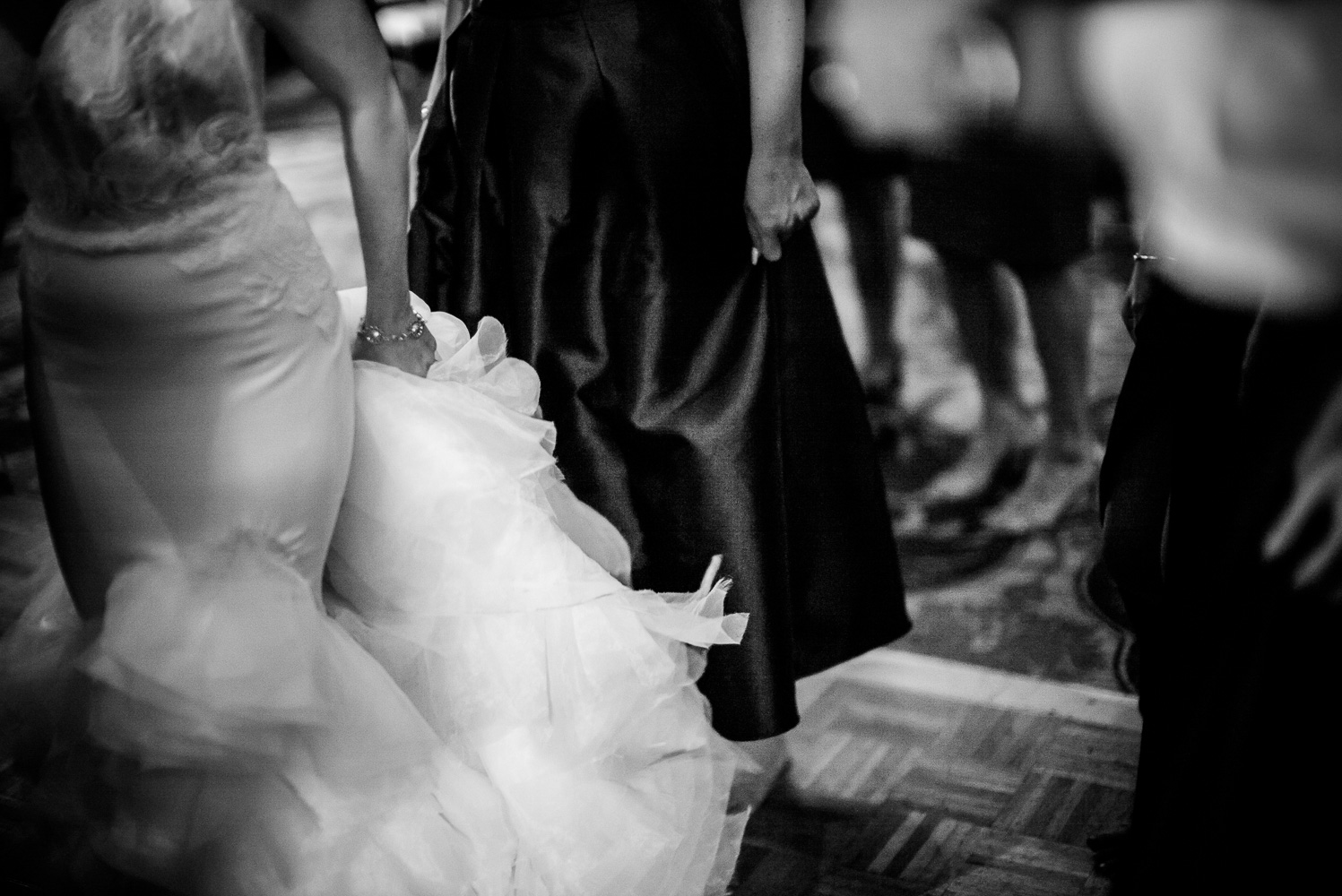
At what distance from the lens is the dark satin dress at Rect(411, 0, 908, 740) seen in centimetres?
185

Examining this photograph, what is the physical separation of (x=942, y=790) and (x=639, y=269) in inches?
34.5

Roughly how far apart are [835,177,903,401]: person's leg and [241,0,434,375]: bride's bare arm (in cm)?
213

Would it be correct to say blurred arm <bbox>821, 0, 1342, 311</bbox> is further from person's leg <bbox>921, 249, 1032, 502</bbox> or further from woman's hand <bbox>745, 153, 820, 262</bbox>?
person's leg <bbox>921, 249, 1032, 502</bbox>

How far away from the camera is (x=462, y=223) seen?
195cm

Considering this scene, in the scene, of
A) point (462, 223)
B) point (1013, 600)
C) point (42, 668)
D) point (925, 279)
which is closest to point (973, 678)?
point (1013, 600)

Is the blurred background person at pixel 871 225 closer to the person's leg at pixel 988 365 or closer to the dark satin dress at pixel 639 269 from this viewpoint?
the person's leg at pixel 988 365

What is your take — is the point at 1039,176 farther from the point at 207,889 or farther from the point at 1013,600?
the point at 207,889

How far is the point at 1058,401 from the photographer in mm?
3031

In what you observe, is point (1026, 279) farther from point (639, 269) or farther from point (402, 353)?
point (402, 353)

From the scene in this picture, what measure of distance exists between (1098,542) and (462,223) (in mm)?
A: 1481

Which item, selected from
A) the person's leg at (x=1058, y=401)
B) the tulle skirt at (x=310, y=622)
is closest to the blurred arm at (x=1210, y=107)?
the tulle skirt at (x=310, y=622)

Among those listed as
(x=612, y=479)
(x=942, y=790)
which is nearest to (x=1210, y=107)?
(x=612, y=479)

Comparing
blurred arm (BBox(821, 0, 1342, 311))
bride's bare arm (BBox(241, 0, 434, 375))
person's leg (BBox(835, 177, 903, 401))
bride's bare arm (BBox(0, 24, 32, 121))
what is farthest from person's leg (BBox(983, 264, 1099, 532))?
blurred arm (BBox(821, 0, 1342, 311))

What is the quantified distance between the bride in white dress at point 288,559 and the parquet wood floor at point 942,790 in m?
0.21
